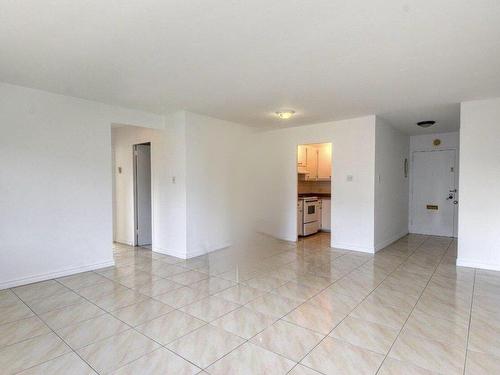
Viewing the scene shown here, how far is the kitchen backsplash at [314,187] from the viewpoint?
753cm

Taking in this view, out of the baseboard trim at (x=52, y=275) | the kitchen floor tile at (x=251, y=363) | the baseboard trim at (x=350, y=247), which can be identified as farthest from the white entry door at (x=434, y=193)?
the baseboard trim at (x=52, y=275)

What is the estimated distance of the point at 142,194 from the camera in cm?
581

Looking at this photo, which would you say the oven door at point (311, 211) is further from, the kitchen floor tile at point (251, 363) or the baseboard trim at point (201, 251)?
the kitchen floor tile at point (251, 363)

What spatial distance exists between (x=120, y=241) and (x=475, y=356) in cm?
593

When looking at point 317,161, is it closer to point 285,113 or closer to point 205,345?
point 285,113

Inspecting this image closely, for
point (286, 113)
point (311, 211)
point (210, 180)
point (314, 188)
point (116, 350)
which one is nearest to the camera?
point (116, 350)

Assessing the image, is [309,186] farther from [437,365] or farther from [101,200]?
[437,365]

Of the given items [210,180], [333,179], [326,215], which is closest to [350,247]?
[333,179]

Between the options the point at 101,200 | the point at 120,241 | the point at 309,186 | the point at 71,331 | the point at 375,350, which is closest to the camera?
the point at 375,350

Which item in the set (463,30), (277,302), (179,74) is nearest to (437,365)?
(277,302)

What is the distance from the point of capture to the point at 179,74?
313 centimetres

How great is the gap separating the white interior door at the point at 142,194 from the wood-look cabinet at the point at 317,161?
11.4ft

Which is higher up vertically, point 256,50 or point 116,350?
point 256,50

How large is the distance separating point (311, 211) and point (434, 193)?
296 cm
